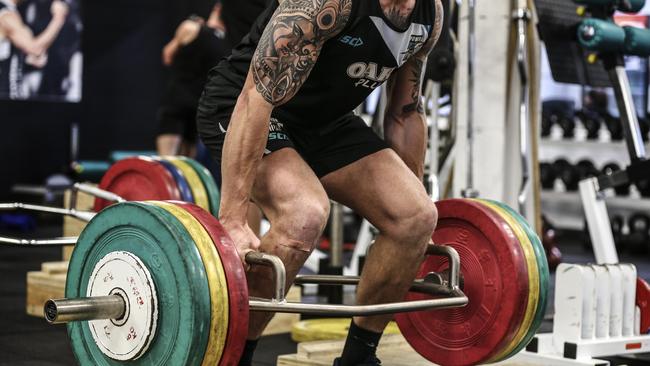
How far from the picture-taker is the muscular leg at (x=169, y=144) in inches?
241

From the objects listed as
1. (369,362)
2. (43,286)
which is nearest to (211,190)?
(43,286)

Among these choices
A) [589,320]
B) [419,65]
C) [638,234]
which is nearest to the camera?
[419,65]

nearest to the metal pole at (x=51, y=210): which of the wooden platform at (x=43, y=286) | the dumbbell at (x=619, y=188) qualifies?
the wooden platform at (x=43, y=286)

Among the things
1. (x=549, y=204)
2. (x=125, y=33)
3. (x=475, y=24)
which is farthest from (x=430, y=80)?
(x=125, y=33)

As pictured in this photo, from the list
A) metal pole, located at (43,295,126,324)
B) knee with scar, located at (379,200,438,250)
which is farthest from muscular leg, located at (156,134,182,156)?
metal pole, located at (43,295,126,324)

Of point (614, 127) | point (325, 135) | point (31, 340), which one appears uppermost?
point (614, 127)

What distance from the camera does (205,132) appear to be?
7.60 feet

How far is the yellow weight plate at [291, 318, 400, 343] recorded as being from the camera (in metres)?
3.37

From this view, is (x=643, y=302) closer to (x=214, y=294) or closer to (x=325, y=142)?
(x=325, y=142)

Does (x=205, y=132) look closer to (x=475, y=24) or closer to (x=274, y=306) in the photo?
(x=274, y=306)

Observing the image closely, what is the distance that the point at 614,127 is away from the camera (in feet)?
24.6

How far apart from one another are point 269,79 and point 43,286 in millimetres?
Result: 1983

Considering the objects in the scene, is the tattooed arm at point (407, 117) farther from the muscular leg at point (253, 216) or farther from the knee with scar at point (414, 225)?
the muscular leg at point (253, 216)

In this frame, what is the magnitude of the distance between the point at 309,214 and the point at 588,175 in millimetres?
5684
